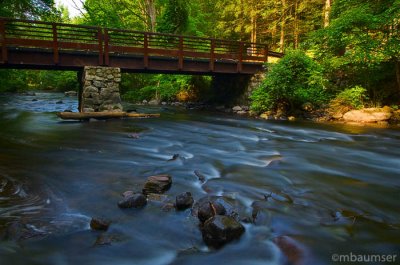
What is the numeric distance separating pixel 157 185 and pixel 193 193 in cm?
57

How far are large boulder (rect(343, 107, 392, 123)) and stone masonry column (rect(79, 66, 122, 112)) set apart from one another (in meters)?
10.5

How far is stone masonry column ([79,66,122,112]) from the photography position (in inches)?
555

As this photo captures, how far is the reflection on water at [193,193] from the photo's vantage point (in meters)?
3.33

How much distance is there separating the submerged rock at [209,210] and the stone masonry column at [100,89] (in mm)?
11522

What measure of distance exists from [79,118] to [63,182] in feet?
26.3

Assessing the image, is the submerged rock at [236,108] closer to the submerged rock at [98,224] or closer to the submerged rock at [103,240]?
the submerged rock at [98,224]

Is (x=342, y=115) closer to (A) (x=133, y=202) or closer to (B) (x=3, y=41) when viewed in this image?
(A) (x=133, y=202)

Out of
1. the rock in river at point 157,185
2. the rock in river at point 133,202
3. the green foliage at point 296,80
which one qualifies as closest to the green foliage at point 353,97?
the green foliage at point 296,80

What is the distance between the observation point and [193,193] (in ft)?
16.2

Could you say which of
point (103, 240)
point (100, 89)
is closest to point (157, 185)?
point (103, 240)

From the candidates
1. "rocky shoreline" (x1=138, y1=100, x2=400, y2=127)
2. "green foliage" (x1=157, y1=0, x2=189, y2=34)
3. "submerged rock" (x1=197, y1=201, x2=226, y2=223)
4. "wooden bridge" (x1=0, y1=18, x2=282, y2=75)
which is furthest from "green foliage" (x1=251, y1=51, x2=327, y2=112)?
"submerged rock" (x1=197, y1=201, x2=226, y2=223)

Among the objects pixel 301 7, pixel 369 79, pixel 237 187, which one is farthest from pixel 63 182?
pixel 301 7

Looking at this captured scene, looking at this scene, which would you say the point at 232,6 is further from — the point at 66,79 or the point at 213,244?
the point at 213,244

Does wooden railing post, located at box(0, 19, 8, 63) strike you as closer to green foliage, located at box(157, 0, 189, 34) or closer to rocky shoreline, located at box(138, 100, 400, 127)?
rocky shoreline, located at box(138, 100, 400, 127)
